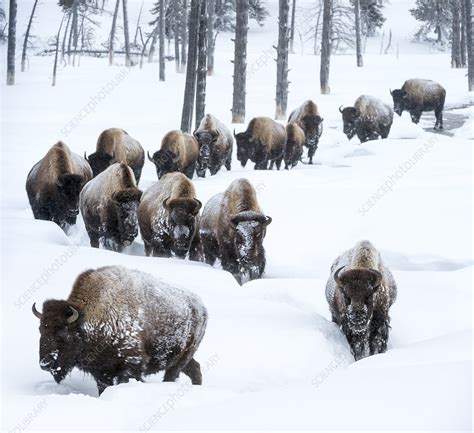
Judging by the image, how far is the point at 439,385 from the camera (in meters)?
4.14

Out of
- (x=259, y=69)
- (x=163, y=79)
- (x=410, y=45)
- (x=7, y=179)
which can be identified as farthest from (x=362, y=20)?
(x=7, y=179)

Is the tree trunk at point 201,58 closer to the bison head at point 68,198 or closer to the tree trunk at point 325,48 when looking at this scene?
the bison head at point 68,198

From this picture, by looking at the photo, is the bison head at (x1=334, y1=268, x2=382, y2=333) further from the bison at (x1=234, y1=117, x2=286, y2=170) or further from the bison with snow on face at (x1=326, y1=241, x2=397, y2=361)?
the bison at (x1=234, y1=117, x2=286, y2=170)

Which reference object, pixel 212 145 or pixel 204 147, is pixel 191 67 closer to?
pixel 212 145

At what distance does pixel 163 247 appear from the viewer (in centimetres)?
912

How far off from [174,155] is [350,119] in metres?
8.25

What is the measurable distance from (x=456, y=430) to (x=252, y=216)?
4.98 metres

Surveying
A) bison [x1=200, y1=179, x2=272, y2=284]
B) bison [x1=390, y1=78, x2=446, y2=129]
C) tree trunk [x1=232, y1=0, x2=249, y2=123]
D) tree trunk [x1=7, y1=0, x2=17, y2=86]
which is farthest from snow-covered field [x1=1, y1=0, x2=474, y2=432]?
tree trunk [x1=7, y1=0, x2=17, y2=86]

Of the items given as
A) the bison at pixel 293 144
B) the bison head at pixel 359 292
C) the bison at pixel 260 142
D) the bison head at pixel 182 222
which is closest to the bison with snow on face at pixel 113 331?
the bison head at pixel 359 292

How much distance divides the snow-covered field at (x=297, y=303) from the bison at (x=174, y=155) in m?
0.60

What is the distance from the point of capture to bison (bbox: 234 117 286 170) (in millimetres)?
16781

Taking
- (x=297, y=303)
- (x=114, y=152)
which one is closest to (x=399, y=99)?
(x=114, y=152)

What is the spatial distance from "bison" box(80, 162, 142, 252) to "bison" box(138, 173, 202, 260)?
0.18 m

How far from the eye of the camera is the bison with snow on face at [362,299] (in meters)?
6.26
